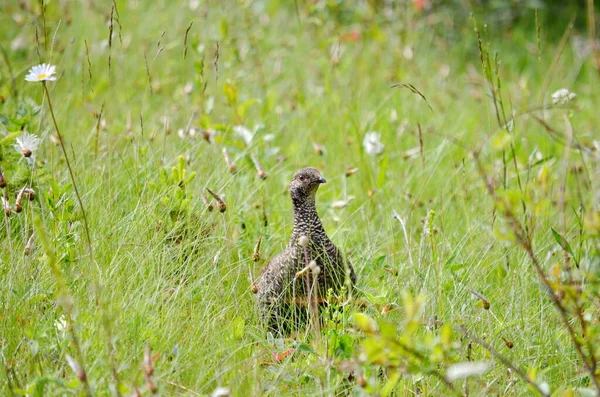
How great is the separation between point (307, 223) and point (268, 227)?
0.55 m

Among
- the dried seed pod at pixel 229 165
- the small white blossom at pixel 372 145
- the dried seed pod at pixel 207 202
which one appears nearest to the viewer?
the dried seed pod at pixel 207 202

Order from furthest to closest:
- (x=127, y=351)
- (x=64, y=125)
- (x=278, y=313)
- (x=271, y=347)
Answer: (x=64, y=125), (x=278, y=313), (x=271, y=347), (x=127, y=351)

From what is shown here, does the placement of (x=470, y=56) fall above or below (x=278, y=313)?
above

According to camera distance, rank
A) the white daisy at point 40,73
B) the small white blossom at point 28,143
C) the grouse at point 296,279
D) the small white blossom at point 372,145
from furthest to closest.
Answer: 1. the small white blossom at point 372,145
2. the grouse at point 296,279
3. the small white blossom at point 28,143
4. the white daisy at point 40,73

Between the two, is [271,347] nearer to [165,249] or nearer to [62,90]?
[165,249]

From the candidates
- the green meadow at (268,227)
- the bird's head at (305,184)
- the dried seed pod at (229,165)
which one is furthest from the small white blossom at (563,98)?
the dried seed pod at (229,165)

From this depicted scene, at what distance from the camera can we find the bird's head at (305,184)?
393 cm

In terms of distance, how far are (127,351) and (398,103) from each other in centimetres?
390

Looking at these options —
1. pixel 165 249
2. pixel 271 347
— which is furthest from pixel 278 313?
pixel 165 249

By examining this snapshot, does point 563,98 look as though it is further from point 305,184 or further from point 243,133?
point 243,133

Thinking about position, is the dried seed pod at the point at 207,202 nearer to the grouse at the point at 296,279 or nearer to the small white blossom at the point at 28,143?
the grouse at the point at 296,279

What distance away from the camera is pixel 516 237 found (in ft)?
8.25

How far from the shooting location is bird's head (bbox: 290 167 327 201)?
3928mm

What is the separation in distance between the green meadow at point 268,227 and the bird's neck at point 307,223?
25 cm
